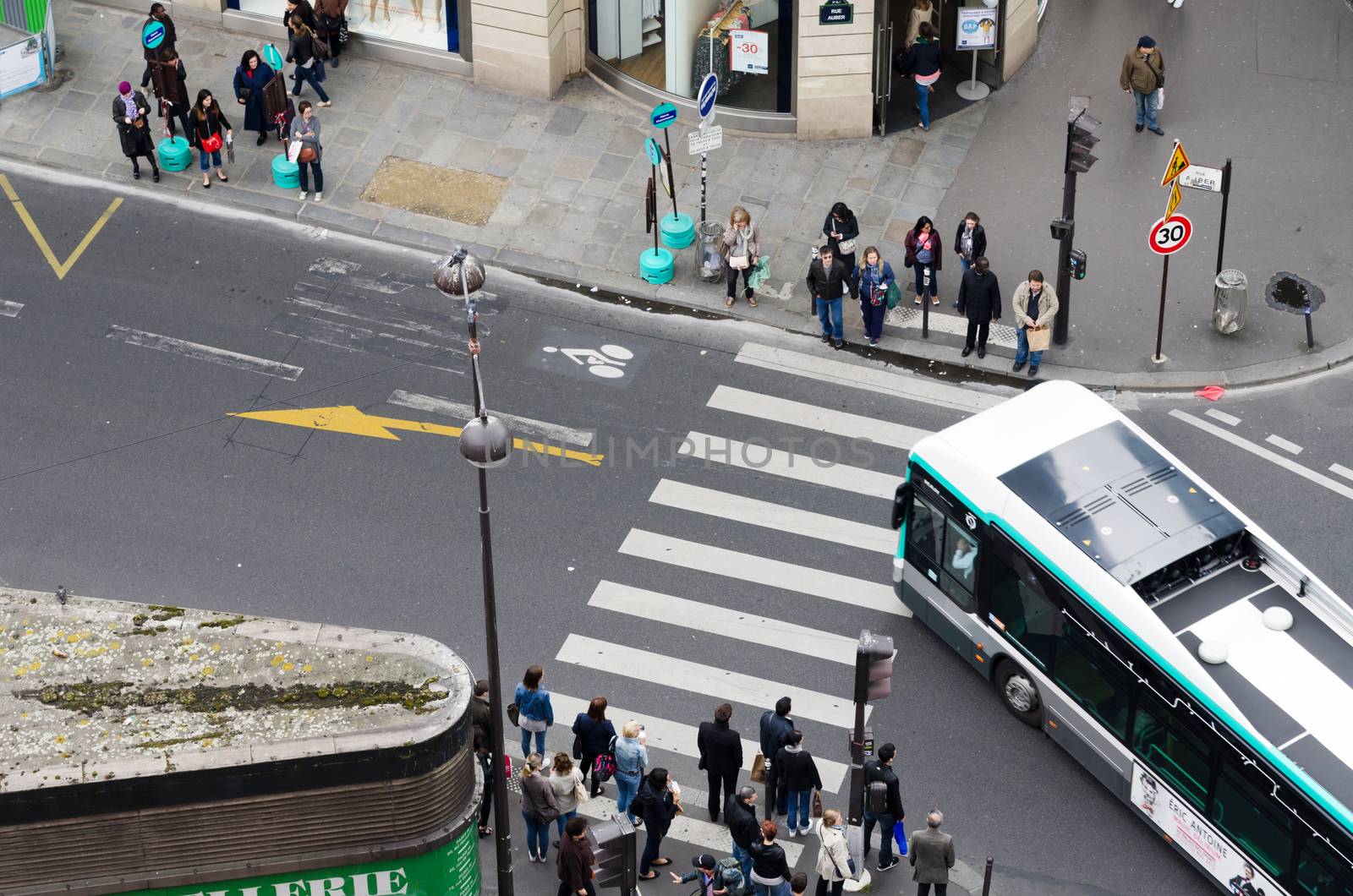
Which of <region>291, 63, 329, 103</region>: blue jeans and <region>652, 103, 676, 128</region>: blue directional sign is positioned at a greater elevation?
<region>652, 103, 676, 128</region>: blue directional sign

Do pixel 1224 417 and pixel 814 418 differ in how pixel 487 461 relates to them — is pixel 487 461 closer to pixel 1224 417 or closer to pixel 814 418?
pixel 814 418

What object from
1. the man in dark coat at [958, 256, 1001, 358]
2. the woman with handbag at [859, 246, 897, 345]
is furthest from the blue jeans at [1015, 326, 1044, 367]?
the woman with handbag at [859, 246, 897, 345]

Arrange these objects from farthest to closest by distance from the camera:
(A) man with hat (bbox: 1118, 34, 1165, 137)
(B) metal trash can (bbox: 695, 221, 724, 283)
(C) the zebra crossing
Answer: (A) man with hat (bbox: 1118, 34, 1165, 137) < (B) metal trash can (bbox: 695, 221, 724, 283) < (C) the zebra crossing

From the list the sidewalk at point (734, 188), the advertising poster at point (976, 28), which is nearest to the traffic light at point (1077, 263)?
the sidewalk at point (734, 188)

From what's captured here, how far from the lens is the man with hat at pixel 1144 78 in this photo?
96.7 ft

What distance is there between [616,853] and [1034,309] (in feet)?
35.2

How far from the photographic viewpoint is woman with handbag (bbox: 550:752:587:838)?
Answer: 64.8 ft

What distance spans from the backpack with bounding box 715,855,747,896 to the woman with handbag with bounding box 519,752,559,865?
1776 mm

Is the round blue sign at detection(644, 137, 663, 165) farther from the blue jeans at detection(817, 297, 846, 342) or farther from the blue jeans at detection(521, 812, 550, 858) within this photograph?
the blue jeans at detection(521, 812, 550, 858)

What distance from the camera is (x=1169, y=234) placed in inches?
1006

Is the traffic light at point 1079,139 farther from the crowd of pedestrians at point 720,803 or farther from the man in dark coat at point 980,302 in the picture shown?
the crowd of pedestrians at point 720,803

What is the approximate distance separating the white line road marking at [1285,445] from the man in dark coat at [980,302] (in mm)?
3765

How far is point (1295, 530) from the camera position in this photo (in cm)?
2375

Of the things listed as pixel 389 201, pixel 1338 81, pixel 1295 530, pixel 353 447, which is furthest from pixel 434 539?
pixel 1338 81
